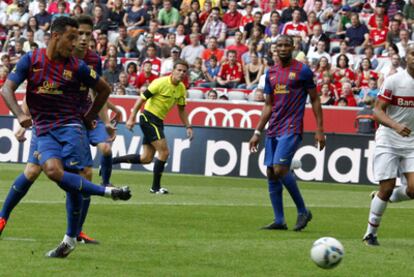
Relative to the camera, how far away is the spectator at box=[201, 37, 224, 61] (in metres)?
28.6

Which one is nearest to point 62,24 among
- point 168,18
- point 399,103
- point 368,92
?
point 399,103

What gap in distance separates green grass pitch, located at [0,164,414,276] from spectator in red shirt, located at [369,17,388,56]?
8241 mm

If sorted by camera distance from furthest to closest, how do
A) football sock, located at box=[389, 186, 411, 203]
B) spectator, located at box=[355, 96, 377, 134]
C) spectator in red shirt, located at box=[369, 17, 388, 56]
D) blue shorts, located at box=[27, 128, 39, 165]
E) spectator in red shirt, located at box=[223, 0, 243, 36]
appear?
spectator in red shirt, located at box=[223, 0, 243, 36], spectator in red shirt, located at box=[369, 17, 388, 56], spectator, located at box=[355, 96, 377, 134], football sock, located at box=[389, 186, 411, 203], blue shorts, located at box=[27, 128, 39, 165]

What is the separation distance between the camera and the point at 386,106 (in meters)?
11.4

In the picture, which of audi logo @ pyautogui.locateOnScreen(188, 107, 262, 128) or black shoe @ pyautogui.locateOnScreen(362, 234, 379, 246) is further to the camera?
audi logo @ pyautogui.locateOnScreen(188, 107, 262, 128)

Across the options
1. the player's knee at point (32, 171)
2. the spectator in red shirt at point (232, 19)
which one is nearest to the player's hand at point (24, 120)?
the player's knee at point (32, 171)

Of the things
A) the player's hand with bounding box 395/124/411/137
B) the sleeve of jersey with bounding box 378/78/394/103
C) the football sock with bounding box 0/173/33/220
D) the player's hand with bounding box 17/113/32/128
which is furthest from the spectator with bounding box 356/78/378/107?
the player's hand with bounding box 17/113/32/128

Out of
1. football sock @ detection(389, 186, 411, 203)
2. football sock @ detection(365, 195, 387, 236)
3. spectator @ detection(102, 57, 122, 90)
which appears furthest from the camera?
spectator @ detection(102, 57, 122, 90)

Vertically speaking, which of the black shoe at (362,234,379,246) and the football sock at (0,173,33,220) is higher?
the football sock at (0,173,33,220)

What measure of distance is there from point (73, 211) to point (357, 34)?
18.3 meters

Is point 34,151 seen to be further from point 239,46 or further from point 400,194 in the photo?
point 239,46

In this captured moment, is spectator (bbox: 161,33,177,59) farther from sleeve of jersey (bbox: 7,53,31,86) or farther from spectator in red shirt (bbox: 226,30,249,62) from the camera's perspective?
sleeve of jersey (bbox: 7,53,31,86)

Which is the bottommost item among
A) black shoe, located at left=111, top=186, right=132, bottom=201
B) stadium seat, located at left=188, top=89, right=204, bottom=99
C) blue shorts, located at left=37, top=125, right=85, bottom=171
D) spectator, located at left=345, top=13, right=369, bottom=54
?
stadium seat, located at left=188, top=89, right=204, bottom=99

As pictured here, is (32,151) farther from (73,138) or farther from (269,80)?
(269,80)
